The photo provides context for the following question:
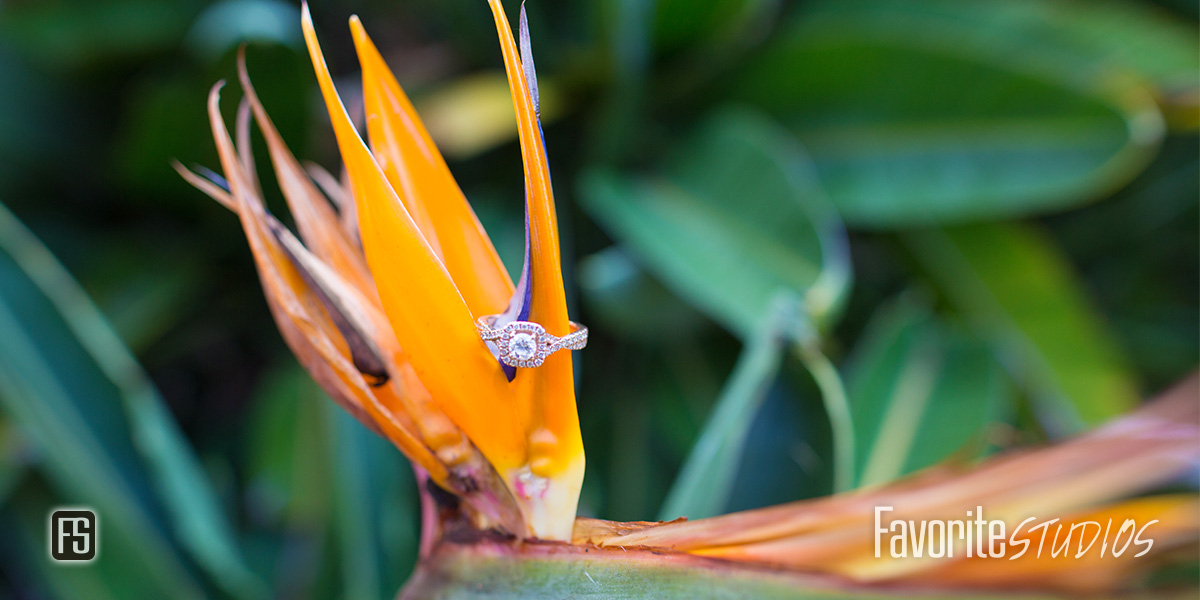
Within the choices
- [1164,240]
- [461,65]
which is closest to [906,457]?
[461,65]

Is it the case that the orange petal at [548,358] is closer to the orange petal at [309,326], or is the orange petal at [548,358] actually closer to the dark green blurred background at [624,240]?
the orange petal at [309,326]

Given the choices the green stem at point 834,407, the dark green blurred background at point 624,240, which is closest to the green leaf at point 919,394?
the dark green blurred background at point 624,240

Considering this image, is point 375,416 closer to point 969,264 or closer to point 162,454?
point 162,454

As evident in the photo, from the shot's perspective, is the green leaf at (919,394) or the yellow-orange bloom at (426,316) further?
the green leaf at (919,394)

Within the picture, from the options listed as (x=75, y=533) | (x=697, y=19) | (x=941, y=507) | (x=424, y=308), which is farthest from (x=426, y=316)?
(x=697, y=19)

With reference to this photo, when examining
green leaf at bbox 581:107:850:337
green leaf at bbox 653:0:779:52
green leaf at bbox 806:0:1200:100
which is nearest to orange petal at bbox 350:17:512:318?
green leaf at bbox 581:107:850:337

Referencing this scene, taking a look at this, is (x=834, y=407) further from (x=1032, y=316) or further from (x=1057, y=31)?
(x=1057, y=31)

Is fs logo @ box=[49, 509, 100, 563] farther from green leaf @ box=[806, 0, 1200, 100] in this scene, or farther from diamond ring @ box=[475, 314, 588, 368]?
green leaf @ box=[806, 0, 1200, 100]
